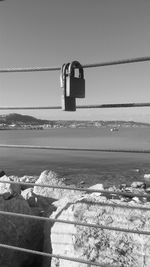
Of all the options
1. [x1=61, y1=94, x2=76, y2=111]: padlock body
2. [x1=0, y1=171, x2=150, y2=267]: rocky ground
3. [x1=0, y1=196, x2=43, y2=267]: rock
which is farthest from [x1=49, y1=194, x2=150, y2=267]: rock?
[x1=61, y1=94, x2=76, y2=111]: padlock body

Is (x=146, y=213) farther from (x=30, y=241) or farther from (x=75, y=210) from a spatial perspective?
(x=30, y=241)

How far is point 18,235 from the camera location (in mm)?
4645

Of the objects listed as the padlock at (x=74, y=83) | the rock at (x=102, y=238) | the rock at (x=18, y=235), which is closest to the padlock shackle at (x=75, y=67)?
the padlock at (x=74, y=83)

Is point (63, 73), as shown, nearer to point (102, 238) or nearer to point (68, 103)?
point (68, 103)

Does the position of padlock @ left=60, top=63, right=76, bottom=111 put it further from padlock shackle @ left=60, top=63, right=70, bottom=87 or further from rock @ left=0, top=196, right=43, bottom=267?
rock @ left=0, top=196, right=43, bottom=267

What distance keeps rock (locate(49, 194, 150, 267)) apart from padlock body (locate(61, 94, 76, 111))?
7.17 ft

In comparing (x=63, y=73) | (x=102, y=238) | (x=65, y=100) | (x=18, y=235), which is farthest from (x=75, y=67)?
(x=18, y=235)

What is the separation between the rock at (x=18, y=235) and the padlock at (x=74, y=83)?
9.91ft

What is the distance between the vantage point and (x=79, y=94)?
1.86 m

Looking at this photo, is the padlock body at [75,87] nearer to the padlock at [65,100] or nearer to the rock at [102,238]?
the padlock at [65,100]

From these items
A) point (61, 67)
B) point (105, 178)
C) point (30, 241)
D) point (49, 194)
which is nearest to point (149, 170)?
point (105, 178)

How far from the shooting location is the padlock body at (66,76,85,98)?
183 centimetres

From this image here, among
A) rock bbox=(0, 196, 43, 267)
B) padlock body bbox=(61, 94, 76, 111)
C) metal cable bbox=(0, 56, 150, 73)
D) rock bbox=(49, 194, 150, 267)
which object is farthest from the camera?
rock bbox=(0, 196, 43, 267)

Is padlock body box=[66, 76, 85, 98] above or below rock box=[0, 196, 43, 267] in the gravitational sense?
above
